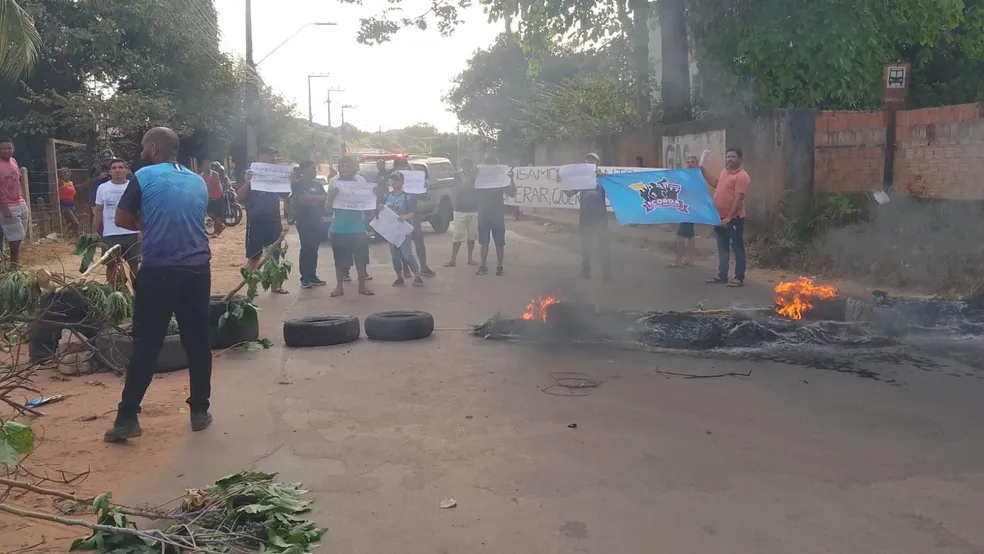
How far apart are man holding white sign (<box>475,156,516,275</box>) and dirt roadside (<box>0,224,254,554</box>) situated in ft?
18.6

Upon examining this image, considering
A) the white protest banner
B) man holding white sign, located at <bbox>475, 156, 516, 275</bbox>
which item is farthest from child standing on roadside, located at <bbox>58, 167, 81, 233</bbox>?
man holding white sign, located at <bbox>475, 156, 516, 275</bbox>

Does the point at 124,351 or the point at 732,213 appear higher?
the point at 732,213

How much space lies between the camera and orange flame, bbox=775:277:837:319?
26.0 ft

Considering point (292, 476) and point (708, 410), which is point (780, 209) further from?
point (292, 476)

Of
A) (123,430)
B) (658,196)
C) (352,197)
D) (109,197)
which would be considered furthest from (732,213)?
(123,430)

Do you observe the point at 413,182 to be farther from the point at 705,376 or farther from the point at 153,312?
the point at 153,312

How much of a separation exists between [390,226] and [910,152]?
292 inches

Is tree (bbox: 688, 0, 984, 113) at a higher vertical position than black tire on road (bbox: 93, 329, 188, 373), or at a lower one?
higher

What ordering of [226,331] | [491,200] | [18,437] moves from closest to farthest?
[18,437] → [226,331] → [491,200]

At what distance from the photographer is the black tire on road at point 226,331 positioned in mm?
7422

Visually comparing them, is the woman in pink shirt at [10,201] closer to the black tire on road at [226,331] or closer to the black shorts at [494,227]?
the black tire on road at [226,331]

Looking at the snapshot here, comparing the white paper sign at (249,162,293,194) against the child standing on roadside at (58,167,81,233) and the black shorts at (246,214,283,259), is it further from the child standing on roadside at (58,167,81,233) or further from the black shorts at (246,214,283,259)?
the child standing on roadside at (58,167,81,233)

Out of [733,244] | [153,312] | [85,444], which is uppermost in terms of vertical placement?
[153,312]

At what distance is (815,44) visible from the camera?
14.8 metres
